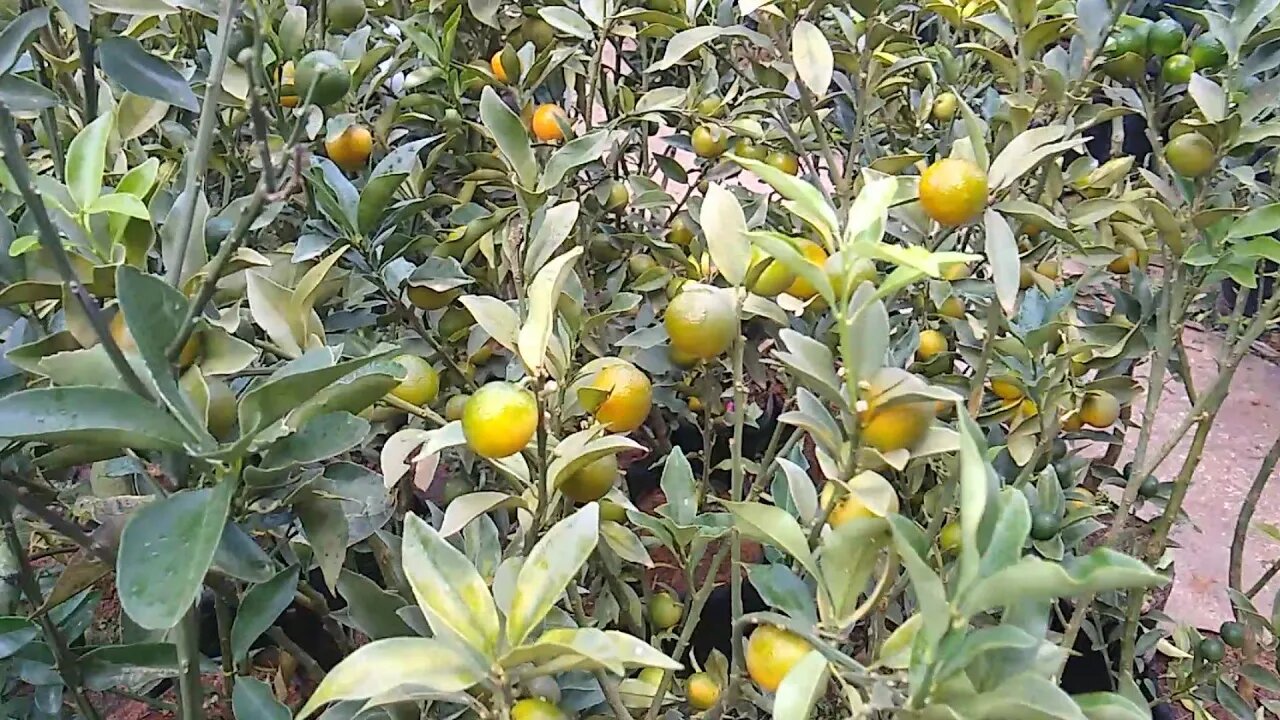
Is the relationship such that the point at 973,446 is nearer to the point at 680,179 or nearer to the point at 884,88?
the point at 884,88

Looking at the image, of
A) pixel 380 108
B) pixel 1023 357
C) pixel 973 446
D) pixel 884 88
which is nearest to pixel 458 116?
pixel 380 108

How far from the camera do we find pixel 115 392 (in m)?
0.37

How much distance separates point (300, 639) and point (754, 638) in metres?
0.51

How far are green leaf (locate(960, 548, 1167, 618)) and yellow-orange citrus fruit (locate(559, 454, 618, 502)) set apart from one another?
0.24 metres

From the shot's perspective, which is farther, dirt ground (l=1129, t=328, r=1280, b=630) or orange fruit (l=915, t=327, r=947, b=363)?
dirt ground (l=1129, t=328, r=1280, b=630)

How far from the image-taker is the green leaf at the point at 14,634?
1.79ft

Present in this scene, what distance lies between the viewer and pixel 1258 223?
0.70m

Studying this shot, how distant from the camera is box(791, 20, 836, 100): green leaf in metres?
0.70

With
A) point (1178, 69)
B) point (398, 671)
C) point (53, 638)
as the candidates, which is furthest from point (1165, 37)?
point (53, 638)

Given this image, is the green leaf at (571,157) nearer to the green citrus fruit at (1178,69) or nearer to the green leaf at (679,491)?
the green leaf at (679,491)

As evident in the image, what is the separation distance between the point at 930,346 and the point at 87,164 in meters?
0.66

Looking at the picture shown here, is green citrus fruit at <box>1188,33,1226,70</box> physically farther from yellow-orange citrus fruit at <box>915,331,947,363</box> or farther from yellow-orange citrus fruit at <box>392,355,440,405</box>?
yellow-orange citrus fruit at <box>392,355,440,405</box>

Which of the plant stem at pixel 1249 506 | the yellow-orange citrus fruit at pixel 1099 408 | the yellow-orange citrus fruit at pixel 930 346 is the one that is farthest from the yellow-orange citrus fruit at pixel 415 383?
the plant stem at pixel 1249 506

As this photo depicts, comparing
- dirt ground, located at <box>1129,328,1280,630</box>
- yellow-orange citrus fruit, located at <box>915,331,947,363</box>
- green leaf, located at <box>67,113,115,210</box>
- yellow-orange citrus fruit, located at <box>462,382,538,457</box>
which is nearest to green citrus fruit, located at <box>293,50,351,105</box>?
green leaf, located at <box>67,113,115,210</box>
